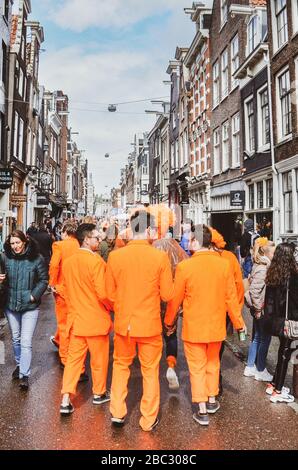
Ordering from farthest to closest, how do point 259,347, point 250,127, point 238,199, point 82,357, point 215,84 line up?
point 215,84 → point 250,127 → point 238,199 → point 259,347 → point 82,357

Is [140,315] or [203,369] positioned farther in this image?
[203,369]

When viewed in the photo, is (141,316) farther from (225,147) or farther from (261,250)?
(225,147)

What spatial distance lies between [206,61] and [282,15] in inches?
385

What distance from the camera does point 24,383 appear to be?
4.91 meters

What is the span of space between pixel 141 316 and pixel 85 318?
2.23 feet

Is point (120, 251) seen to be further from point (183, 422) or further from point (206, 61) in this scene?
point (206, 61)

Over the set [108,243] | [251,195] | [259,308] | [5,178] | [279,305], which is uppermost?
[5,178]

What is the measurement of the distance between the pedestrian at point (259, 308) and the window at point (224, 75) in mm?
17052

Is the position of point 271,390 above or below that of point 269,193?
below

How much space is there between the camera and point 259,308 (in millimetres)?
5137

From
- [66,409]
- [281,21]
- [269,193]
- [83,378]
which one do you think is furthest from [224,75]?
[66,409]

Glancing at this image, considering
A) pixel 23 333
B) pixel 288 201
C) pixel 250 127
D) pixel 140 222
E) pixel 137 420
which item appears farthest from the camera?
pixel 250 127

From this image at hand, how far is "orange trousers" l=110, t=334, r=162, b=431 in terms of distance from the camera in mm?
3840

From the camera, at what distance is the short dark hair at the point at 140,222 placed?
3.98m
